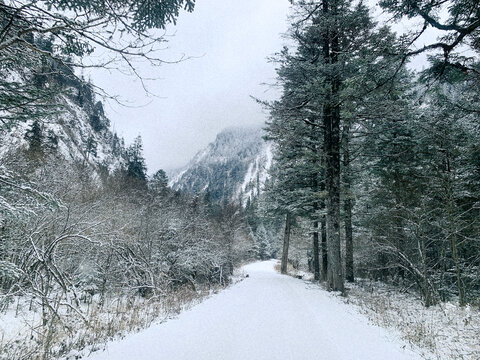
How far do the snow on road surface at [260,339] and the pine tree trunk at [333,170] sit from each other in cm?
399

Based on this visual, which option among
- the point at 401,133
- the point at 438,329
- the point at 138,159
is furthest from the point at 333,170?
the point at 138,159

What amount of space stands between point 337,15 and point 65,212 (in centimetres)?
1189

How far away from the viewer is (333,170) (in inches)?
424

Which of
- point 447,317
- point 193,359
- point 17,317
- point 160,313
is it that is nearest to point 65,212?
point 17,317

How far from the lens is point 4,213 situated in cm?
363

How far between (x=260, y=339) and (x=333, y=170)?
8.18 m

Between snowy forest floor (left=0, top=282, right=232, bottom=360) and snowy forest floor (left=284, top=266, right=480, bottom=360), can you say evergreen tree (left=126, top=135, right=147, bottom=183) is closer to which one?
snowy forest floor (left=0, top=282, right=232, bottom=360)

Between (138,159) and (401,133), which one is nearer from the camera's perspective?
(401,133)

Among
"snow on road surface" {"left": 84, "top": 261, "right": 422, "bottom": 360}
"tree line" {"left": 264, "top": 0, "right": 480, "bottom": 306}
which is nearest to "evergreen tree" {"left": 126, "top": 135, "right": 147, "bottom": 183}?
"tree line" {"left": 264, "top": 0, "right": 480, "bottom": 306}

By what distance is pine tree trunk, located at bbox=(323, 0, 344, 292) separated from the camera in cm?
999

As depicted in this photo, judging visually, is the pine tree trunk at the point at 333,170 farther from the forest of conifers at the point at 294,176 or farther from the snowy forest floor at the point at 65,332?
the snowy forest floor at the point at 65,332

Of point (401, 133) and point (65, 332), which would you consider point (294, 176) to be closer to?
point (401, 133)

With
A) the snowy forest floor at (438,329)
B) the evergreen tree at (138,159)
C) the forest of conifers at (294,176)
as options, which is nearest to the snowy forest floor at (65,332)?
the forest of conifers at (294,176)

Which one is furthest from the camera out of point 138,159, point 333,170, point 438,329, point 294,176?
point 138,159
